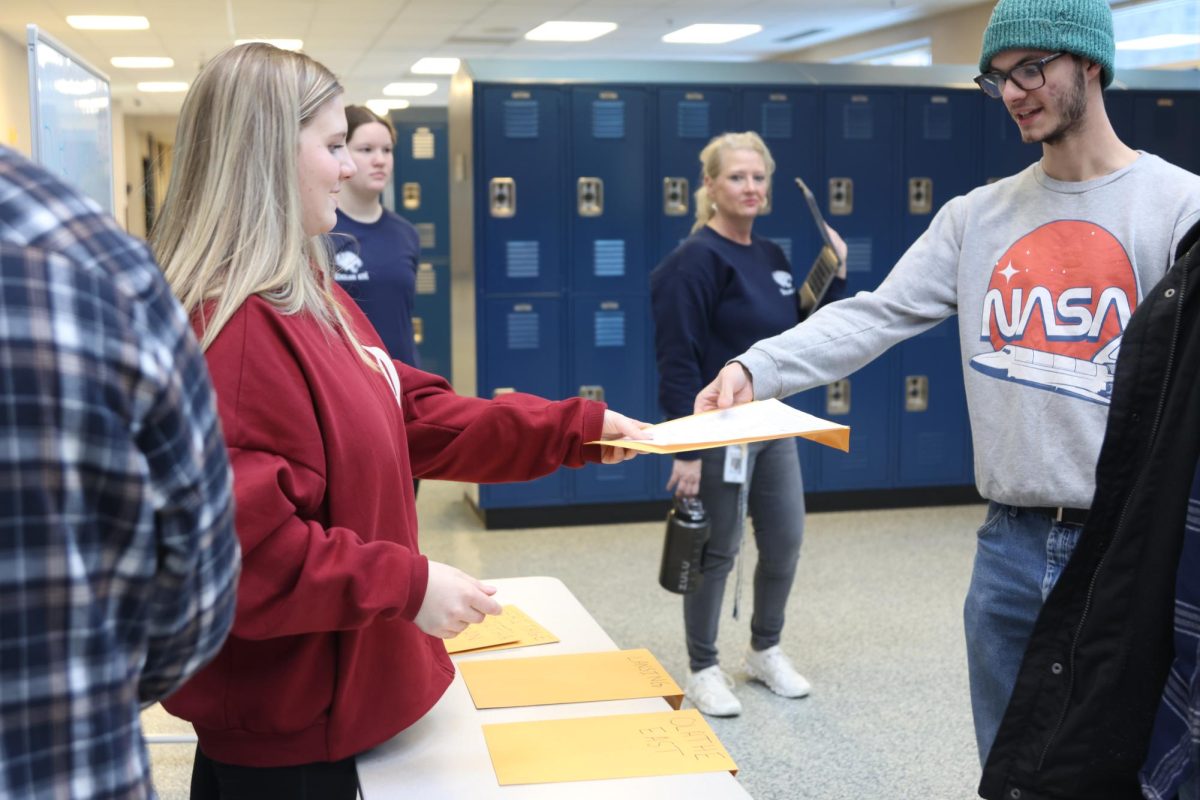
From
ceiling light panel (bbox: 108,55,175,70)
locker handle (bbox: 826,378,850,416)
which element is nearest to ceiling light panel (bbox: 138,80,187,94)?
ceiling light panel (bbox: 108,55,175,70)

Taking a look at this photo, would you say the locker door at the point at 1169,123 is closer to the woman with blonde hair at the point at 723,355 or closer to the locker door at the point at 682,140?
the locker door at the point at 682,140

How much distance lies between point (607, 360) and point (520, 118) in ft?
3.78

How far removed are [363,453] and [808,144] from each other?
14.8 feet

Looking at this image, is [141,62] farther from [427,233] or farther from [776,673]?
[776,673]

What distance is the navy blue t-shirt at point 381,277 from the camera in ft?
10.4

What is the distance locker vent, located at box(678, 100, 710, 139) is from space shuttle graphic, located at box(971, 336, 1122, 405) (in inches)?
150

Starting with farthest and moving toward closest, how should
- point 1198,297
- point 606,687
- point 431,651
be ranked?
point 606,687 → point 431,651 → point 1198,297

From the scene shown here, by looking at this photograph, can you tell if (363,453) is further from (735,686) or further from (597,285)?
(597,285)

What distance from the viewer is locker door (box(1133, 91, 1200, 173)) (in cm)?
574

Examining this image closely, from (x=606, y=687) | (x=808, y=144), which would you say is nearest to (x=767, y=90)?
(x=808, y=144)

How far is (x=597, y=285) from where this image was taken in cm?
536

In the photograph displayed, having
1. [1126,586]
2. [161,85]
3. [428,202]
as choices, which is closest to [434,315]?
[428,202]

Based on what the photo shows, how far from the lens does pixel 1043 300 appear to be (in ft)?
5.35

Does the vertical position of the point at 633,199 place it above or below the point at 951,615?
above
